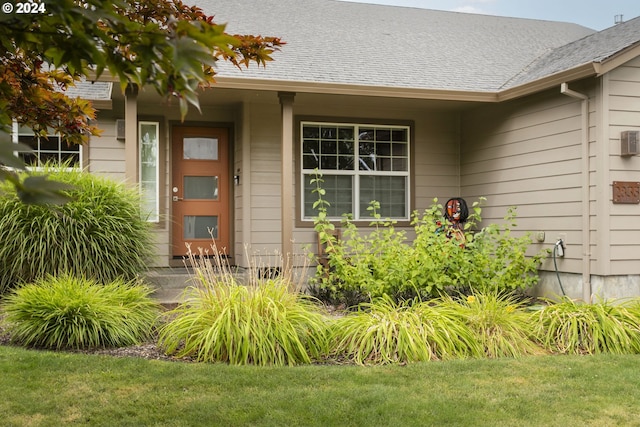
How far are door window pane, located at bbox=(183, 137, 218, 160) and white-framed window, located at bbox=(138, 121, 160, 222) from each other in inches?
16.8

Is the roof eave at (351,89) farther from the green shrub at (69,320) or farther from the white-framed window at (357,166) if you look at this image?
the green shrub at (69,320)

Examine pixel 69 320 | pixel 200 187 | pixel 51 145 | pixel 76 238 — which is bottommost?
pixel 69 320

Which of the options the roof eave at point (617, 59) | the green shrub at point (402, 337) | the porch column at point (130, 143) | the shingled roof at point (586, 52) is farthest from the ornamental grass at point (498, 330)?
the porch column at point (130, 143)

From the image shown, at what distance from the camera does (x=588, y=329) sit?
5.23m

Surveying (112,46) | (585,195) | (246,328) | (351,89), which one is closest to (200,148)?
(351,89)

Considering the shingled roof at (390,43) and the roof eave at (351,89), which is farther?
the shingled roof at (390,43)

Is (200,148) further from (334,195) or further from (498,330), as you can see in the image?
(498,330)

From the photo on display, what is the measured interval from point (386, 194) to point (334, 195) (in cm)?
80

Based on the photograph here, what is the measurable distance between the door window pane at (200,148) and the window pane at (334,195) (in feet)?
4.54

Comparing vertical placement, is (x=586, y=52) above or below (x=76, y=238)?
above

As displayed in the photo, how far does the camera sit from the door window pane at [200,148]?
9102 millimetres

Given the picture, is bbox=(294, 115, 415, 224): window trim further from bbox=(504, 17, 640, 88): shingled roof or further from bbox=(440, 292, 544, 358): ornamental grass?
bbox=(440, 292, 544, 358): ornamental grass

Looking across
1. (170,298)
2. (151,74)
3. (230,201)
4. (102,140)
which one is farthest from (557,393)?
(102,140)

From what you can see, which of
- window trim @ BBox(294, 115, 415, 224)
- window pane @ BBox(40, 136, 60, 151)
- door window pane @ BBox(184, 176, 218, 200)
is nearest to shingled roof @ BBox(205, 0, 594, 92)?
window trim @ BBox(294, 115, 415, 224)
